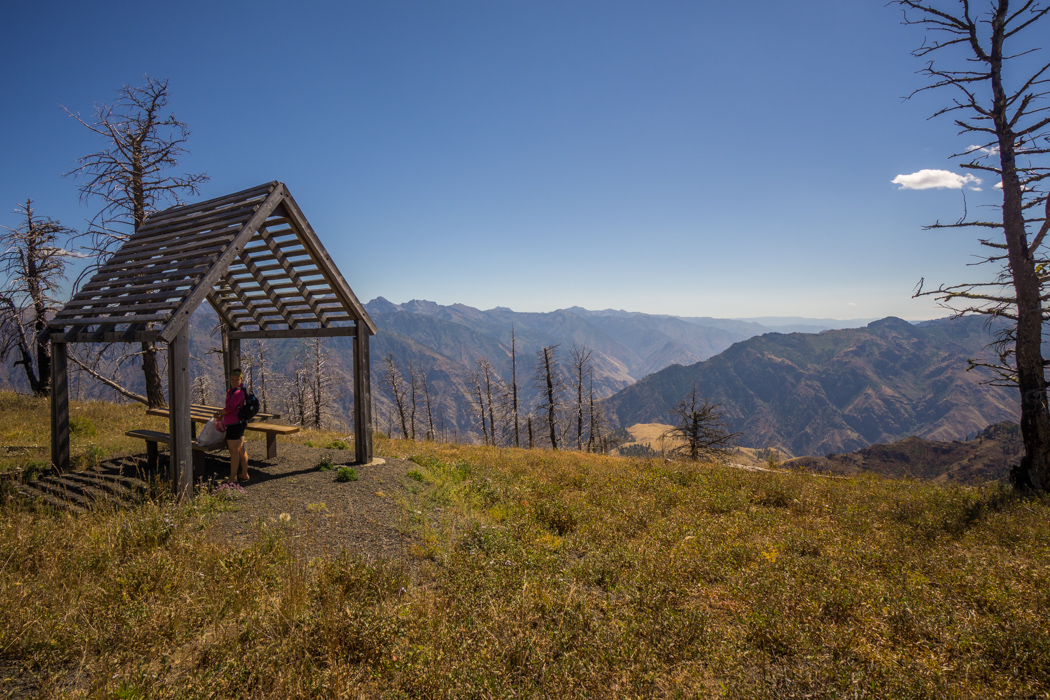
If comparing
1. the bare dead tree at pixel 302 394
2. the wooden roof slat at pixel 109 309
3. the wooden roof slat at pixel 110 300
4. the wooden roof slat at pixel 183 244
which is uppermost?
the wooden roof slat at pixel 183 244

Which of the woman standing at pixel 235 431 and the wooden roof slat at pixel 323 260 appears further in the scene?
the wooden roof slat at pixel 323 260

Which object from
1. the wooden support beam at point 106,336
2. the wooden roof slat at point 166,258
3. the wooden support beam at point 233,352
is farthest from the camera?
the wooden support beam at point 233,352

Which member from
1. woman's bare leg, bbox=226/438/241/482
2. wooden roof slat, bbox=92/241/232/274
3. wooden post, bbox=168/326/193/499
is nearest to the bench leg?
woman's bare leg, bbox=226/438/241/482

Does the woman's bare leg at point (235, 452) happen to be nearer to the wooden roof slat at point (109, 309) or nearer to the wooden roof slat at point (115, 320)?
the wooden roof slat at point (115, 320)

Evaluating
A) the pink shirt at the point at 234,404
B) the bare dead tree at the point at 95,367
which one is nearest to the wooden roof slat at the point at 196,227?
the pink shirt at the point at 234,404

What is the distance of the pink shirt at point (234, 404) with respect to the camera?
A: 25.2ft

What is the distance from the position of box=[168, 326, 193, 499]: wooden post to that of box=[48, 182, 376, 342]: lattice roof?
369 millimetres

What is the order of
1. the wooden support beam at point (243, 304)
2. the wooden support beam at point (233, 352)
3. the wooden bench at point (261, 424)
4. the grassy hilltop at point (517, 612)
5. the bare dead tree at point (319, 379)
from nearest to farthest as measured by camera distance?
the grassy hilltop at point (517, 612)
the wooden bench at point (261, 424)
the wooden support beam at point (243, 304)
the wooden support beam at point (233, 352)
the bare dead tree at point (319, 379)

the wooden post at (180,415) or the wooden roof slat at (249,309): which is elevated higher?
the wooden roof slat at (249,309)

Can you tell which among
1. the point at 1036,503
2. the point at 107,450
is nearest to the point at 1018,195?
the point at 1036,503

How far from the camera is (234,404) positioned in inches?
304

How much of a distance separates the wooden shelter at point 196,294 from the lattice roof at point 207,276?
0.07ft

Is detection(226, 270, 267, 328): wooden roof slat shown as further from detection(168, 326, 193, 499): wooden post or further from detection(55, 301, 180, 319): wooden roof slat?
detection(168, 326, 193, 499): wooden post

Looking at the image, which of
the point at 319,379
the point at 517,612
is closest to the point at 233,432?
the point at 517,612
